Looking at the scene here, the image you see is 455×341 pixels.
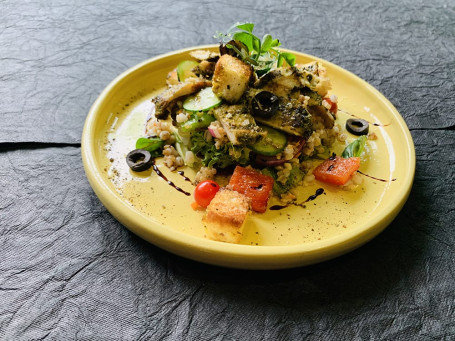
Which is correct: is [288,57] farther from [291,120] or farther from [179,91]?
[179,91]

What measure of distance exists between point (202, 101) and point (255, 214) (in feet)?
3.38

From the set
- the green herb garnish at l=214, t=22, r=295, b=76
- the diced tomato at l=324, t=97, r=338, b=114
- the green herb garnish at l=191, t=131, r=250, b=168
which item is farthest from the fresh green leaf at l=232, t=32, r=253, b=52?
the diced tomato at l=324, t=97, r=338, b=114

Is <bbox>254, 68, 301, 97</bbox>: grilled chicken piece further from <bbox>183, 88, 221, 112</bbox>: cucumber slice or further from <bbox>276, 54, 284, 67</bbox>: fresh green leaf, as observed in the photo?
<bbox>183, 88, 221, 112</bbox>: cucumber slice

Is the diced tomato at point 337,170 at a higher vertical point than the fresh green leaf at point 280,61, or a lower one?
lower

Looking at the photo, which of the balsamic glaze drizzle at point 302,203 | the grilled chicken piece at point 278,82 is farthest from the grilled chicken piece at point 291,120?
the balsamic glaze drizzle at point 302,203

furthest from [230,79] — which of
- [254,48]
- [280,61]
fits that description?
[280,61]

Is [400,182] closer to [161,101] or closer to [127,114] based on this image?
[161,101]

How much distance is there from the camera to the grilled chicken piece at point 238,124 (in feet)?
10.5

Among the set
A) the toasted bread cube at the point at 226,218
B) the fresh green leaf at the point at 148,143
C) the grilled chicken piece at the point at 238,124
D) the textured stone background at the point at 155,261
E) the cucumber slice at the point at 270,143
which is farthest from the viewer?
the fresh green leaf at the point at 148,143

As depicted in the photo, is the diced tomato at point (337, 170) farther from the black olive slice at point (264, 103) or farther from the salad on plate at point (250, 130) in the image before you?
the black olive slice at point (264, 103)

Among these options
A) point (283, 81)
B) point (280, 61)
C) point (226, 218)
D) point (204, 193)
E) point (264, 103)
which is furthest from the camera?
point (280, 61)

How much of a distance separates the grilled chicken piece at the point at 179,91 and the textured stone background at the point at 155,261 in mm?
964

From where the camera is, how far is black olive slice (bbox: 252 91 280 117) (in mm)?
3293

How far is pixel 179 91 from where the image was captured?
11.4 feet
